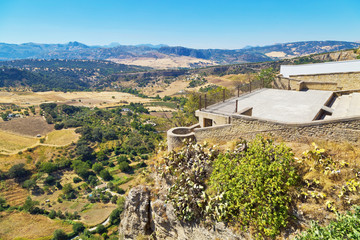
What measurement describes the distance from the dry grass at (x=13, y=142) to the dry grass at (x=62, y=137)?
214 inches

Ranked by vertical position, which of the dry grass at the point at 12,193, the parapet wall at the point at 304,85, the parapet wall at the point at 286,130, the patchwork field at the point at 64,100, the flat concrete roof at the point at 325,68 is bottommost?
the dry grass at the point at 12,193

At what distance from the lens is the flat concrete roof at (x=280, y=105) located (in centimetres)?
1378

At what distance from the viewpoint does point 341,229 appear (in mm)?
6711

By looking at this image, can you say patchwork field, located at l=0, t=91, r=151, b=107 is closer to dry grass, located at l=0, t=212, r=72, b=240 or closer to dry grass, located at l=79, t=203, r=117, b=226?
dry grass, located at l=79, t=203, r=117, b=226

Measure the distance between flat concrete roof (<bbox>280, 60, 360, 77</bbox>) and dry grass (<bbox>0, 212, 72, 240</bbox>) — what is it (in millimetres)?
51991

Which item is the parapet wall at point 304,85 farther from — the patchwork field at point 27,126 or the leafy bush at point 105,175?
the patchwork field at point 27,126

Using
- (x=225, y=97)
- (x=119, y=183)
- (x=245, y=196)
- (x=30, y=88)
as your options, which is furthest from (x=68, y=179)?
(x=30, y=88)

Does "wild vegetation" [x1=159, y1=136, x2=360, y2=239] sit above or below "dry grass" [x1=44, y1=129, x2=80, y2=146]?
above

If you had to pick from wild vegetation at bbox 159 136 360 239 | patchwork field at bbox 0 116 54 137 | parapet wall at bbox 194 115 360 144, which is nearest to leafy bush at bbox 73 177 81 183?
patchwork field at bbox 0 116 54 137

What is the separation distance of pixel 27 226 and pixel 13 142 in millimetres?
51734

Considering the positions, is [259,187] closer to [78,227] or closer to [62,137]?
[78,227]

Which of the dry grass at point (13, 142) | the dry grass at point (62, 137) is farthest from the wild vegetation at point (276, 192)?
the dry grass at point (13, 142)

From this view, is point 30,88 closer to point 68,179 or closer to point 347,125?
point 68,179

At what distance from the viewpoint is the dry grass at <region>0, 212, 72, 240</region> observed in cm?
4088
